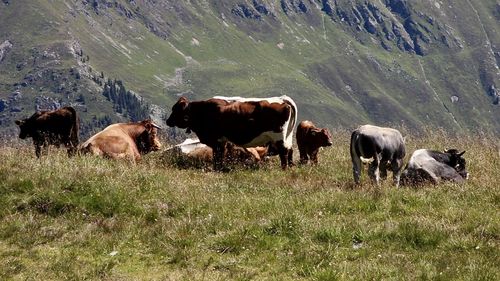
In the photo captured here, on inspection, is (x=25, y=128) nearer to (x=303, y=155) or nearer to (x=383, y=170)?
(x=303, y=155)

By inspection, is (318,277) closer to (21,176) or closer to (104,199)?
(104,199)

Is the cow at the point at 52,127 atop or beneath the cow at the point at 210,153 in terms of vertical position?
atop

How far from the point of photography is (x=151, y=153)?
20141 mm

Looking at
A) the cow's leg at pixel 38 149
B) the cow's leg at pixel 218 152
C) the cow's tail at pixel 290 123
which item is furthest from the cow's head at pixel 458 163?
the cow's leg at pixel 38 149

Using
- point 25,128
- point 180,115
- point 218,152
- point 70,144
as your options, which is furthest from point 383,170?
point 25,128

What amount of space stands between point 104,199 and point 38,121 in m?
7.04

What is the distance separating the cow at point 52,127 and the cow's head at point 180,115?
3.41m

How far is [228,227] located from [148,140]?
9.38 meters

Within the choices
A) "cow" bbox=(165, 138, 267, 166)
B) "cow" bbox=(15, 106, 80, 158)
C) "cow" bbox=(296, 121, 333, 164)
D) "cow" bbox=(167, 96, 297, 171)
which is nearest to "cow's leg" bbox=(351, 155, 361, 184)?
"cow" bbox=(167, 96, 297, 171)

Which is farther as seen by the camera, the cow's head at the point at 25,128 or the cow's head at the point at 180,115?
the cow's head at the point at 180,115

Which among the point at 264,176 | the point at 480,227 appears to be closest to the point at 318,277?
the point at 480,227

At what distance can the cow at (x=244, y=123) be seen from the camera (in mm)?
19125

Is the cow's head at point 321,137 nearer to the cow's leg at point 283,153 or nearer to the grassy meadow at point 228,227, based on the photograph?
the cow's leg at point 283,153

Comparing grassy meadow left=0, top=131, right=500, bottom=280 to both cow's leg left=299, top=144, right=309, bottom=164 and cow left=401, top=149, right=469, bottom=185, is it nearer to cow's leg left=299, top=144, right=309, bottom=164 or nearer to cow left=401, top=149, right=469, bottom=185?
A: cow left=401, top=149, right=469, bottom=185
